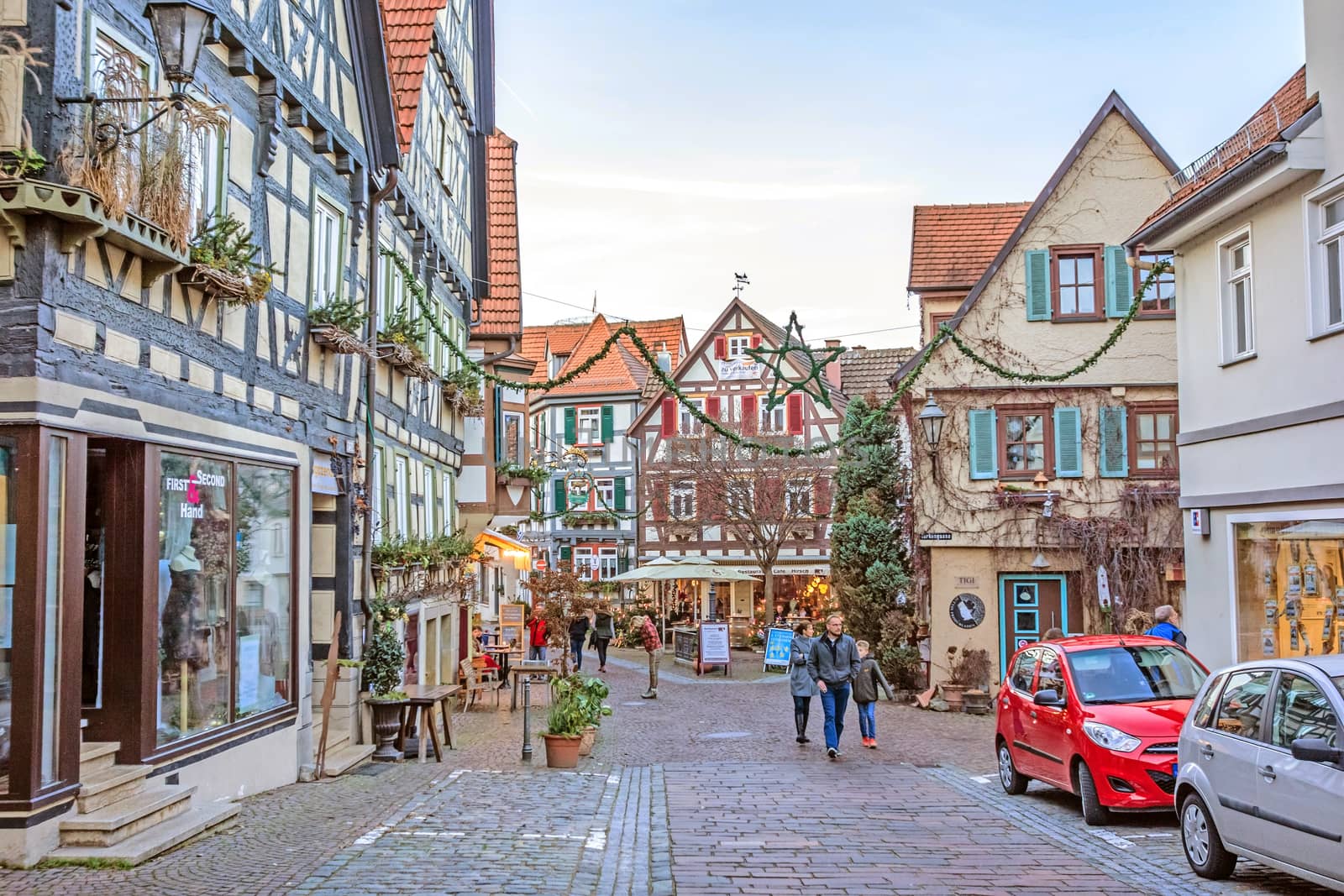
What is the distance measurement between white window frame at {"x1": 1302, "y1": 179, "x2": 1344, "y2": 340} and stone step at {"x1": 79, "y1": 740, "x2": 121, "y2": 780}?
11750 millimetres

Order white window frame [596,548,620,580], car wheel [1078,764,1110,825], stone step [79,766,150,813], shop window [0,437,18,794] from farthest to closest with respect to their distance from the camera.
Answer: white window frame [596,548,620,580] < car wheel [1078,764,1110,825] < stone step [79,766,150,813] < shop window [0,437,18,794]

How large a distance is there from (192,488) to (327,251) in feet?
16.3

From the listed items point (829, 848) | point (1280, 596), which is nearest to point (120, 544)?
point (829, 848)

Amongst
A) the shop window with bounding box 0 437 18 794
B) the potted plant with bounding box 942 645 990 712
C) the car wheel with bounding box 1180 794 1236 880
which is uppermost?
the shop window with bounding box 0 437 18 794

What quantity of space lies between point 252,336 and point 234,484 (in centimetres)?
141

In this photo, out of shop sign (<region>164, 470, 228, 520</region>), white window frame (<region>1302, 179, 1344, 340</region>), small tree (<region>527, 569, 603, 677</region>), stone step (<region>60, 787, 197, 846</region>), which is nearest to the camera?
stone step (<region>60, 787, 197, 846</region>)

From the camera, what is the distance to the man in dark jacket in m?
16.8

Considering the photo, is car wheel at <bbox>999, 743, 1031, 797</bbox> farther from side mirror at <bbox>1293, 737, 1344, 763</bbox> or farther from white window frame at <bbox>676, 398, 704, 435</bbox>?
white window frame at <bbox>676, 398, 704, 435</bbox>

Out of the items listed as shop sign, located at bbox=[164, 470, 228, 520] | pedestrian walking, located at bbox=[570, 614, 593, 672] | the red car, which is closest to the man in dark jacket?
the red car

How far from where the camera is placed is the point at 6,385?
857 cm

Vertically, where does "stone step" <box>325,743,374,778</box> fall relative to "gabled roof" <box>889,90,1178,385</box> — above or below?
below

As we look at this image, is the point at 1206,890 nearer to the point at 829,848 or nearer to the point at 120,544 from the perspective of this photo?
the point at 829,848

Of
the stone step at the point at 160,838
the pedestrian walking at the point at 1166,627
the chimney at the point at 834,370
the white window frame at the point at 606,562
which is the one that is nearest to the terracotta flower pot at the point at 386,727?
the stone step at the point at 160,838

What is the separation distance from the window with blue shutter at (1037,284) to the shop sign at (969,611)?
5259 mm
